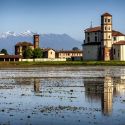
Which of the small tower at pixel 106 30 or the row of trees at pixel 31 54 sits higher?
the small tower at pixel 106 30

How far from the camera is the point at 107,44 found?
153750 mm

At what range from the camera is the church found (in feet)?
500

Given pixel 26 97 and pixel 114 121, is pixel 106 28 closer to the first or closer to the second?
pixel 26 97

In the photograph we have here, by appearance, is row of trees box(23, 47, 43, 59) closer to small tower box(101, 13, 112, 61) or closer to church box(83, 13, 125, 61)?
church box(83, 13, 125, 61)

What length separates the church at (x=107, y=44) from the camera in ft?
500

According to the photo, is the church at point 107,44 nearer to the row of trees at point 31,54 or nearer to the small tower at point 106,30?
the small tower at point 106,30

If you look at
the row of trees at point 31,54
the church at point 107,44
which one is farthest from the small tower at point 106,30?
the row of trees at point 31,54

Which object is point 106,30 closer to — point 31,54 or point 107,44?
point 107,44

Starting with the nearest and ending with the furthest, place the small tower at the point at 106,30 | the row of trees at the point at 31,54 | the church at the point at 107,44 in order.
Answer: the church at the point at 107,44 < the small tower at the point at 106,30 < the row of trees at the point at 31,54

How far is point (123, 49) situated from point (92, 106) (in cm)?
12480

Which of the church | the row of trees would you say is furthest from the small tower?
the row of trees

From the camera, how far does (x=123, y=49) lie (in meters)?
153

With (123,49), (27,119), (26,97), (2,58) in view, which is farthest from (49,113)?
(2,58)

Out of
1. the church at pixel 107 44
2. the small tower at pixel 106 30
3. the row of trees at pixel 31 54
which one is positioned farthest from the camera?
the row of trees at pixel 31 54
